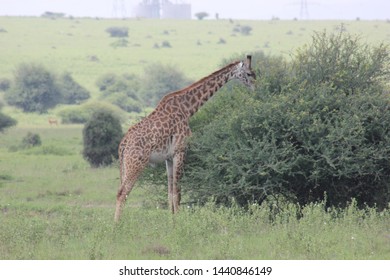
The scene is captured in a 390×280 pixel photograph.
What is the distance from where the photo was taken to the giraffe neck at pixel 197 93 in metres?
13.7

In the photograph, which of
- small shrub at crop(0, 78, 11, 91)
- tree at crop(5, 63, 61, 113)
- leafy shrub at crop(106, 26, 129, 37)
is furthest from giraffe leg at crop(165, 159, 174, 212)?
leafy shrub at crop(106, 26, 129, 37)

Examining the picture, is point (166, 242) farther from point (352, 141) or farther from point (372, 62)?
point (372, 62)

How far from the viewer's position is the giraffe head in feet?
46.3

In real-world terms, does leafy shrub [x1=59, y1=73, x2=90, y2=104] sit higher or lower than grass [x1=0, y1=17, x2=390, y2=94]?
higher

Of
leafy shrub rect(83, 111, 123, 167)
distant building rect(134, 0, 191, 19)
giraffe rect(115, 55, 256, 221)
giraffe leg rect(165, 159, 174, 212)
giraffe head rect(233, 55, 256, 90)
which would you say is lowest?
distant building rect(134, 0, 191, 19)

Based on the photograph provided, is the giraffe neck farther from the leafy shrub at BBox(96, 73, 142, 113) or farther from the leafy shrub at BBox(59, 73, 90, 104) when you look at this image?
the leafy shrub at BBox(59, 73, 90, 104)

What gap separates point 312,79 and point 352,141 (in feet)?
5.19

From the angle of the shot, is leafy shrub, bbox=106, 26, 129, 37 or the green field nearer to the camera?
the green field

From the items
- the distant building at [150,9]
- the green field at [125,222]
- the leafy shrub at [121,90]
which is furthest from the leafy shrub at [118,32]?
the distant building at [150,9]

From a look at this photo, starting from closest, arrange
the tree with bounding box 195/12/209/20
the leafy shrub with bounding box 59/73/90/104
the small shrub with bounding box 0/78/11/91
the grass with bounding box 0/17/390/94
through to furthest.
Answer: the leafy shrub with bounding box 59/73/90/104
the small shrub with bounding box 0/78/11/91
the grass with bounding box 0/17/390/94
the tree with bounding box 195/12/209/20

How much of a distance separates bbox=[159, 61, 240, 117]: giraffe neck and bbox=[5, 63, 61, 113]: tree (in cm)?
4328

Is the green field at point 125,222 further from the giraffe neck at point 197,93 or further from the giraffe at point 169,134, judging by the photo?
the giraffe neck at point 197,93

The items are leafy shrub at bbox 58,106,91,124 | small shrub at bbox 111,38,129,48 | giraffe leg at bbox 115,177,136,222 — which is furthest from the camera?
small shrub at bbox 111,38,129,48

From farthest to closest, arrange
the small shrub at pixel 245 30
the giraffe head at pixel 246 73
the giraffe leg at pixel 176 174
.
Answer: the small shrub at pixel 245 30
the giraffe head at pixel 246 73
the giraffe leg at pixel 176 174
